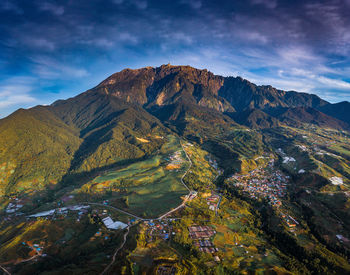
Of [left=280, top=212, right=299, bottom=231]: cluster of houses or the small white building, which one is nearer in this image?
the small white building

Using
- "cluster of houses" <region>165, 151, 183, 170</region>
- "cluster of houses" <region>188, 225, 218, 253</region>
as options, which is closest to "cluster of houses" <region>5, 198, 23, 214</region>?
"cluster of houses" <region>165, 151, 183, 170</region>

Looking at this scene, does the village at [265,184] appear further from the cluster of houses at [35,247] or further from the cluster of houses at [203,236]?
the cluster of houses at [35,247]

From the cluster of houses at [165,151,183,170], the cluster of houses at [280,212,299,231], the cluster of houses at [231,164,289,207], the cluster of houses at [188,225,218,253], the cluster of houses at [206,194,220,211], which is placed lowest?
the cluster of houses at [280,212,299,231]

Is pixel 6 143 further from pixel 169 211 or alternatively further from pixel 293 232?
pixel 293 232

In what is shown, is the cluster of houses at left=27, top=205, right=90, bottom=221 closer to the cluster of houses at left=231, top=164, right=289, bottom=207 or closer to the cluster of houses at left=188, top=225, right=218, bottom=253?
the cluster of houses at left=188, top=225, right=218, bottom=253

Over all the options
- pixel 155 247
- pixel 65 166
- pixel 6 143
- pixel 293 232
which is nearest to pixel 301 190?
pixel 293 232

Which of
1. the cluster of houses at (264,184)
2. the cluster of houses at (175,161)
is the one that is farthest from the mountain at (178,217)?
the cluster of houses at (175,161)
